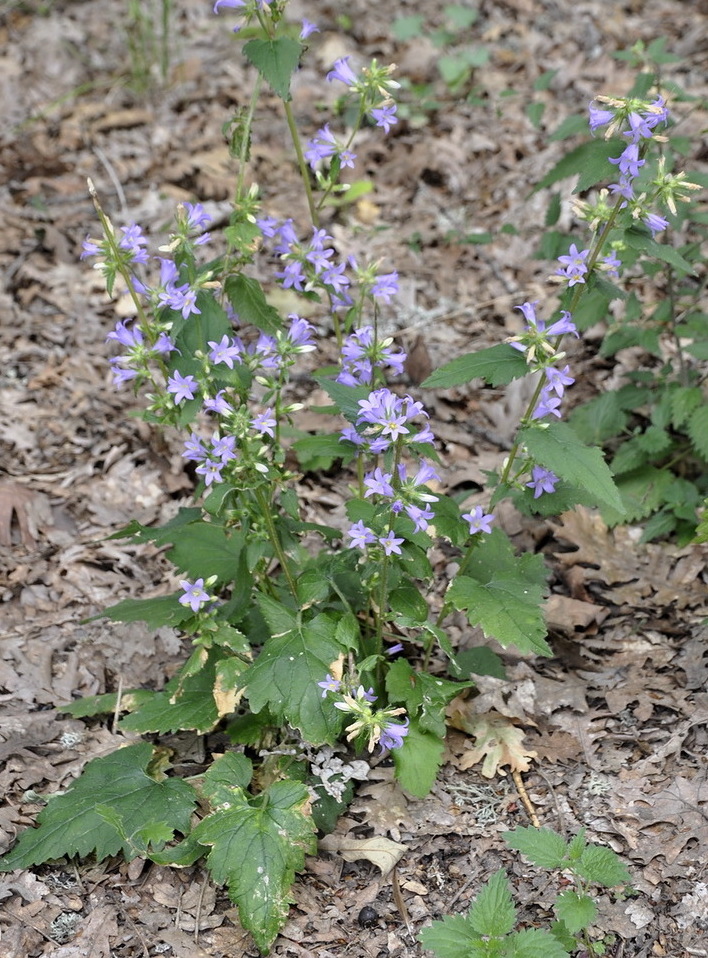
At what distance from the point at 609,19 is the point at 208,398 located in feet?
23.4

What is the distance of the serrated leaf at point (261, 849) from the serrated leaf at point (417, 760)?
39 centimetres

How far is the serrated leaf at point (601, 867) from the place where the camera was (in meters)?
2.88

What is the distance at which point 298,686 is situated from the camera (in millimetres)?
3174

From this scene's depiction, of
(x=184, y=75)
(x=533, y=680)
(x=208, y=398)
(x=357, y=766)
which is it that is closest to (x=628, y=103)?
Answer: (x=208, y=398)

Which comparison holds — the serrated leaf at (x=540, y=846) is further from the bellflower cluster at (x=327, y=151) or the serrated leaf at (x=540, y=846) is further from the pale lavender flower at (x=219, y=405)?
the bellflower cluster at (x=327, y=151)

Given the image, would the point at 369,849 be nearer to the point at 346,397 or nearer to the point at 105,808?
the point at 105,808

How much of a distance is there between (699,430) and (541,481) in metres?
1.44

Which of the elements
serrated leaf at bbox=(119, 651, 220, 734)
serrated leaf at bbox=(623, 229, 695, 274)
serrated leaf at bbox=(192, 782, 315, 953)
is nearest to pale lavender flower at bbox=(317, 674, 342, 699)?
serrated leaf at bbox=(192, 782, 315, 953)

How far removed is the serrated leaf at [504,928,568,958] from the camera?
9.05ft

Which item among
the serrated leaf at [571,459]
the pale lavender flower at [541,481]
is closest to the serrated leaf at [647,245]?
the serrated leaf at [571,459]

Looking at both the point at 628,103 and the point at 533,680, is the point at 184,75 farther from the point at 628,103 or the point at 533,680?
the point at 533,680

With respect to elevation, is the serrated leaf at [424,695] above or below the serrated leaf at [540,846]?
above

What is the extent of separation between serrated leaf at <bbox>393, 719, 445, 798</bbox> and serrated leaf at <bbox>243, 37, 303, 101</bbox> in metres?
2.50

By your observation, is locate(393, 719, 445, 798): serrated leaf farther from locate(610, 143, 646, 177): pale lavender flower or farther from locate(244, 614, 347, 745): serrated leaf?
locate(610, 143, 646, 177): pale lavender flower
